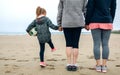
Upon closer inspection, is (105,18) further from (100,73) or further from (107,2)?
(100,73)

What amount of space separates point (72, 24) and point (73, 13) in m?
0.26

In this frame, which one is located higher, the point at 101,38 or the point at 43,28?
the point at 43,28

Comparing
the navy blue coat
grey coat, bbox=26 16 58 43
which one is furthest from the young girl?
the navy blue coat

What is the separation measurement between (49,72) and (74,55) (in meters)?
0.67

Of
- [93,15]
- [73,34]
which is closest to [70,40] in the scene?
[73,34]

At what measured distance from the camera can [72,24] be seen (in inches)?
317

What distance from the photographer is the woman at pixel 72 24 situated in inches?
318

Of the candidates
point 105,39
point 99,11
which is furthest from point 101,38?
point 99,11

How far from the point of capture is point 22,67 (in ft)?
29.0

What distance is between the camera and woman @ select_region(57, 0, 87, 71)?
8.07 metres

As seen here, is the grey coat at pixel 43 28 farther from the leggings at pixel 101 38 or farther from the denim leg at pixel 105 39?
the denim leg at pixel 105 39

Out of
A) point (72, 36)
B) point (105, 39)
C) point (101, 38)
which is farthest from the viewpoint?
point (72, 36)

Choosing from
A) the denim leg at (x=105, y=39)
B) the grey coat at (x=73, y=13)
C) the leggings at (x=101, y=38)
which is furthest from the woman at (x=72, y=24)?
the denim leg at (x=105, y=39)

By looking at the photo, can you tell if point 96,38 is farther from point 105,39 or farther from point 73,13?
point 73,13
